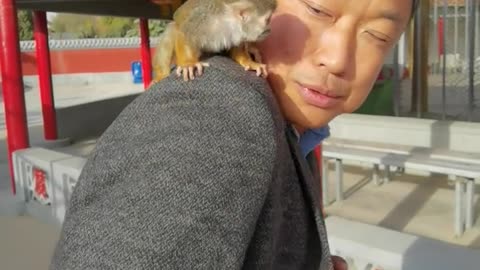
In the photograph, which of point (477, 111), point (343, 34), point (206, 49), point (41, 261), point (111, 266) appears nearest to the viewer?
point (111, 266)

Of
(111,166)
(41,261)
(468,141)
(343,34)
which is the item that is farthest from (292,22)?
(468,141)

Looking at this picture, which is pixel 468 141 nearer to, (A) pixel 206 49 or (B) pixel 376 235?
(B) pixel 376 235

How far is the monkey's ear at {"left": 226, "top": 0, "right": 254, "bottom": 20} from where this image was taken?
127cm

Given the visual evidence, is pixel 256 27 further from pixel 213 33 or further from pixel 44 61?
pixel 44 61

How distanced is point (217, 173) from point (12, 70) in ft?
15.6

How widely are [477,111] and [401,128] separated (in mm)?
1084

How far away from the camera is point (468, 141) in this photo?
5547mm

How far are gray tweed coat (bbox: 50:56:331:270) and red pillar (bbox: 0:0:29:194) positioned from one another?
4.53 m

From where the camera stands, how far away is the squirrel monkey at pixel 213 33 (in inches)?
41.1

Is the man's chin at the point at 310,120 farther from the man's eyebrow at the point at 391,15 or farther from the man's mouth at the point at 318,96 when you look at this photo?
the man's eyebrow at the point at 391,15

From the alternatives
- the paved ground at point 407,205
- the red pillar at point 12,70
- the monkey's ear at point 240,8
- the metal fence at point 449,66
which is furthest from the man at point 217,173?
the metal fence at point 449,66

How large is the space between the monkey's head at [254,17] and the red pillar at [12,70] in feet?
13.4

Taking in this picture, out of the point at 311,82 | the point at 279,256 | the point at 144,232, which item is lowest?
the point at 279,256

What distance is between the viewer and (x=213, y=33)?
51.5 inches
